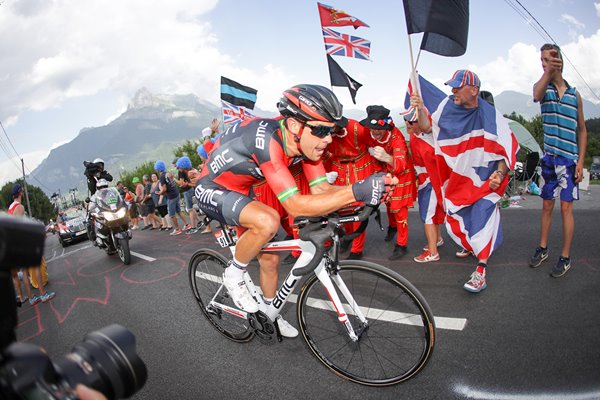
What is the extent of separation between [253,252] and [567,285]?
10.4 feet

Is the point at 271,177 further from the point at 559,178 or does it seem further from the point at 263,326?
the point at 559,178

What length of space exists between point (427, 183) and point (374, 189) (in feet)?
9.87

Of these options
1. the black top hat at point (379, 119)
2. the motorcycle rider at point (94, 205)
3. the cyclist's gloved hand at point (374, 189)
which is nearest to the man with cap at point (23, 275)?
the motorcycle rider at point (94, 205)

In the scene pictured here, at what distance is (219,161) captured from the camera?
281 centimetres

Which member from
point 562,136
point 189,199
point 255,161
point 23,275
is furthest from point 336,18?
point 23,275

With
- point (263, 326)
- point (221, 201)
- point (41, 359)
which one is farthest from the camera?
point (263, 326)

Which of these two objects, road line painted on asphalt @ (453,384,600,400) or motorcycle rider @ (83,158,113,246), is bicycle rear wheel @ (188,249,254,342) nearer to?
road line painted on asphalt @ (453,384,600,400)

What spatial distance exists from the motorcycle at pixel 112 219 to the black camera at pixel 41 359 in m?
6.74

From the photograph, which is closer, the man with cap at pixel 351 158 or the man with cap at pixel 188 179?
the man with cap at pixel 351 158

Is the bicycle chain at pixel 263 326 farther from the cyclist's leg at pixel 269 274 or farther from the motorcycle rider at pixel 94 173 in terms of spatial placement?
the motorcycle rider at pixel 94 173

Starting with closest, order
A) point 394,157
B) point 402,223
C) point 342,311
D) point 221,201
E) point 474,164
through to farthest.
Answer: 1. point 342,311
2. point 221,201
3. point 474,164
4. point 394,157
5. point 402,223

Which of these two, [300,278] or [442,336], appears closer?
[300,278]

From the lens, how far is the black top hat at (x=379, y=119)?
173 inches

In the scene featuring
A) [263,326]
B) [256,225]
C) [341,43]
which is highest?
[341,43]
